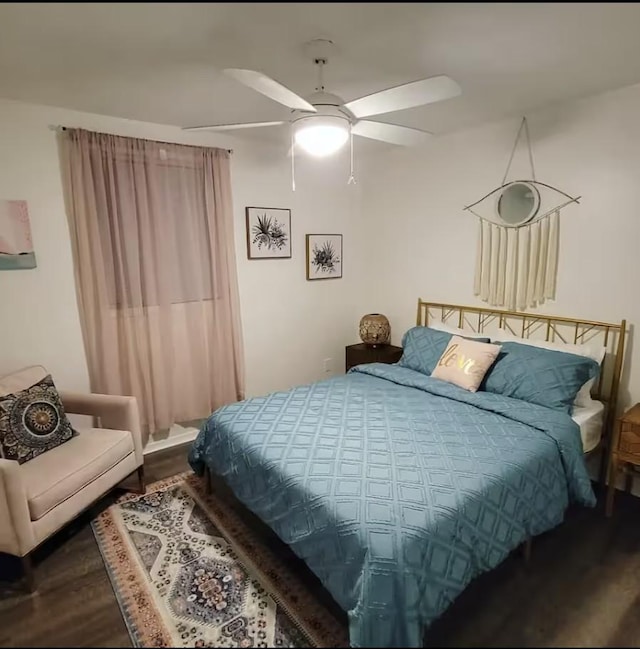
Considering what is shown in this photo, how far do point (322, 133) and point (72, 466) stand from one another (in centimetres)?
214

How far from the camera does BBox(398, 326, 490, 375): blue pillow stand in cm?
315

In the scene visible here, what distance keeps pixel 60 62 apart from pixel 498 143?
279 cm

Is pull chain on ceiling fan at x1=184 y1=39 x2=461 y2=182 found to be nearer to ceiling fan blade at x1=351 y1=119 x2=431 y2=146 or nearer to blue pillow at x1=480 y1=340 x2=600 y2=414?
ceiling fan blade at x1=351 y1=119 x2=431 y2=146

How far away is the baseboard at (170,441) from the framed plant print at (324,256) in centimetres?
→ 175

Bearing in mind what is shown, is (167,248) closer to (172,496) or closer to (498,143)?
(172,496)

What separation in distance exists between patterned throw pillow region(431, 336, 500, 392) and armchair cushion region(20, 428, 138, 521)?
7.00 ft

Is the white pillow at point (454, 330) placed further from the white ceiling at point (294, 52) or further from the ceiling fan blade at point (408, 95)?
the ceiling fan blade at point (408, 95)

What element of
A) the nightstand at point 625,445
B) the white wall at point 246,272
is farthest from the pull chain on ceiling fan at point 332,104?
the nightstand at point 625,445

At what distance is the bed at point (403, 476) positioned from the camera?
1440 millimetres

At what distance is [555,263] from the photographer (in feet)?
9.45

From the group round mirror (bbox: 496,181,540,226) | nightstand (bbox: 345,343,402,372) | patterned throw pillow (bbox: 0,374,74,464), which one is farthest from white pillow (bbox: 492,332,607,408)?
patterned throw pillow (bbox: 0,374,74,464)

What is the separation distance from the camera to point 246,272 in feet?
11.8

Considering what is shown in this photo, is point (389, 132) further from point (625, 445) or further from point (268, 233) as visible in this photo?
point (625, 445)

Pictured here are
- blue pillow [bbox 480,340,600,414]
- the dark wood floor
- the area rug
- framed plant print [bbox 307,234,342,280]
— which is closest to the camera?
the dark wood floor
